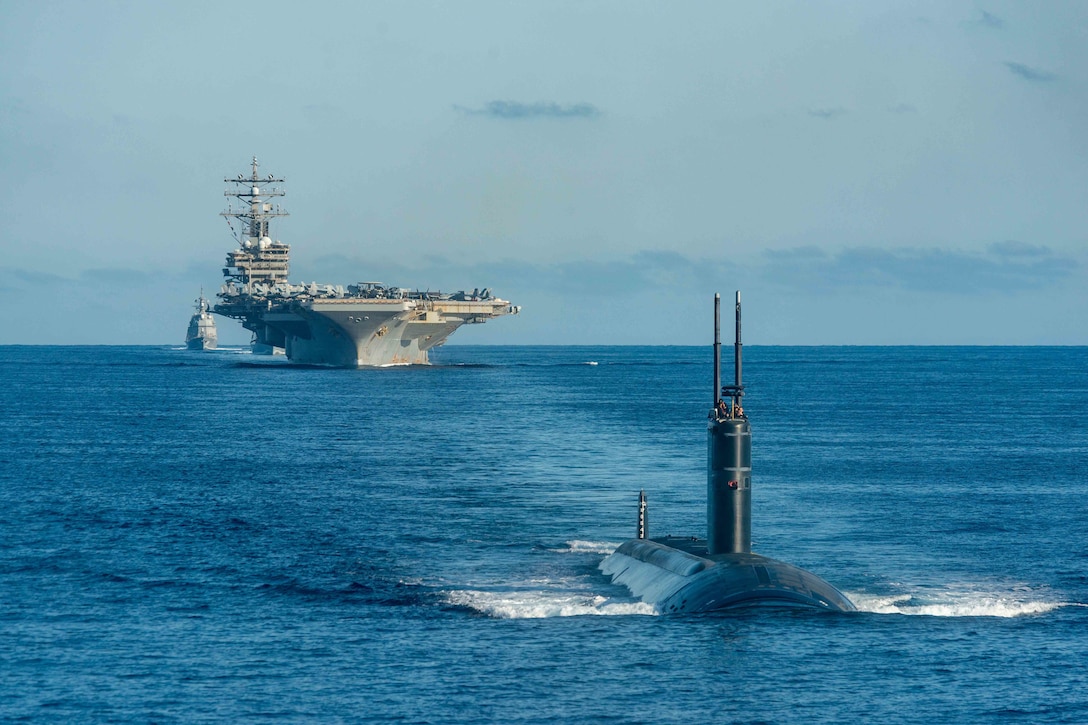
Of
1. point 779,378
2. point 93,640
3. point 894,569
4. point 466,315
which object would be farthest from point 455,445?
point 779,378

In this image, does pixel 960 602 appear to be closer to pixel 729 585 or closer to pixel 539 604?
pixel 729 585

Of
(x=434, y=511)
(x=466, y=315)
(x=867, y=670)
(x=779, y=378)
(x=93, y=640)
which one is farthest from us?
(x=779, y=378)

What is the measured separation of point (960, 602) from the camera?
33.2 metres

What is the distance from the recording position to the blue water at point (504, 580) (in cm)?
2498

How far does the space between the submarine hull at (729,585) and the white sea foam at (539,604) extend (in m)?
0.82

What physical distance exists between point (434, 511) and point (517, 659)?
23156 mm

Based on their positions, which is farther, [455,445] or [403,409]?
[403,409]

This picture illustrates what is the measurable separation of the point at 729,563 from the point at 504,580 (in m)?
7.83

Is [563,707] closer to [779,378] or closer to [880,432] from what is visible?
[880,432]

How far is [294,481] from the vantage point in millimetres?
60156

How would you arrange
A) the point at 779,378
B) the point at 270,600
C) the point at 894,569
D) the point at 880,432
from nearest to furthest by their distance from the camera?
the point at 270,600, the point at 894,569, the point at 880,432, the point at 779,378

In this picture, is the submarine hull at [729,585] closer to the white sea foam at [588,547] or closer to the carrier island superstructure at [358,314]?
the white sea foam at [588,547]

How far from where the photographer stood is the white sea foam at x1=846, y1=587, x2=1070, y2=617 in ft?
105

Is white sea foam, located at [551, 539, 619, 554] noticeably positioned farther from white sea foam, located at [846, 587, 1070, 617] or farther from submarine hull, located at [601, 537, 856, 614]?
white sea foam, located at [846, 587, 1070, 617]
